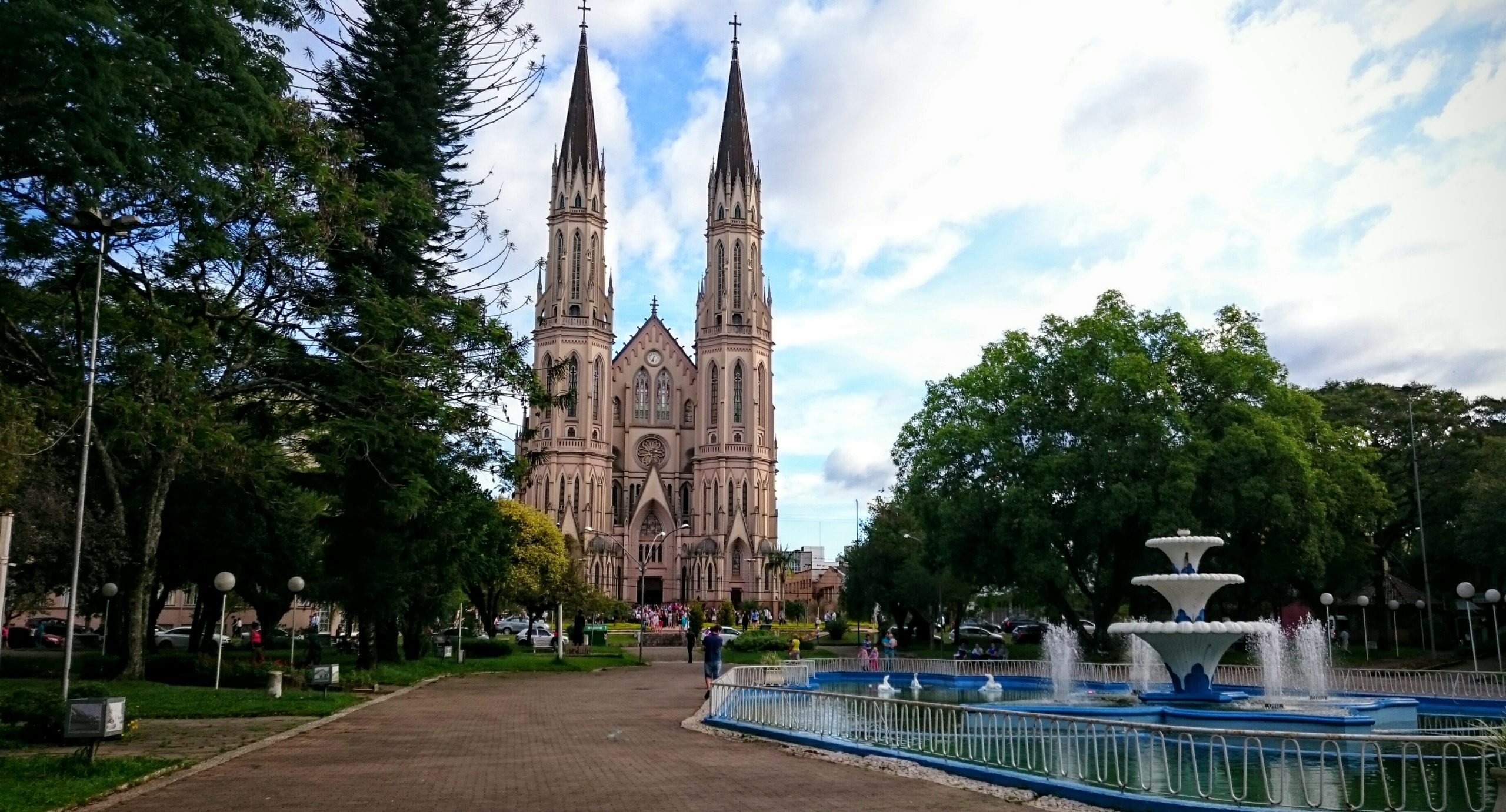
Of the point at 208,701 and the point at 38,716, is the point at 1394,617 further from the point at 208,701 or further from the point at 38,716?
the point at 38,716

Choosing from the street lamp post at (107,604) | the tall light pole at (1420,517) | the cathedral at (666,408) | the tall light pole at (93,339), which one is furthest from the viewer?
the cathedral at (666,408)

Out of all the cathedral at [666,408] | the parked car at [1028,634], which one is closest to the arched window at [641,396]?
the cathedral at [666,408]

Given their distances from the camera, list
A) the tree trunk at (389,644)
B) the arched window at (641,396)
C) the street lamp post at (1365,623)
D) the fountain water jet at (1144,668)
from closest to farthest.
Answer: the fountain water jet at (1144,668) → the tree trunk at (389,644) → the street lamp post at (1365,623) → the arched window at (641,396)

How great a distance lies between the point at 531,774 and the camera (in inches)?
489

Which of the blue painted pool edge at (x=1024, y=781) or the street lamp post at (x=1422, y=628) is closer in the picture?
the blue painted pool edge at (x=1024, y=781)

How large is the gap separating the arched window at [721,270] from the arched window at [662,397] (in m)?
8.93

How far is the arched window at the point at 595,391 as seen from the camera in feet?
314

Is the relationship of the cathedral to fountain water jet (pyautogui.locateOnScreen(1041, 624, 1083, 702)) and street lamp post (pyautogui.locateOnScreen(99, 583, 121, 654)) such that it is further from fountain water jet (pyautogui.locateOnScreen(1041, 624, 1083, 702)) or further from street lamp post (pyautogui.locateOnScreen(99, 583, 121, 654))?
fountain water jet (pyautogui.locateOnScreen(1041, 624, 1083, 702))

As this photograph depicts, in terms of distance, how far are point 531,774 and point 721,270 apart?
89.2 meters

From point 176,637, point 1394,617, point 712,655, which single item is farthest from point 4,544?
point 1394,617

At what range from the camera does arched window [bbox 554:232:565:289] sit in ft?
317

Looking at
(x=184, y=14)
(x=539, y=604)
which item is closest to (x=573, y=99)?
(x=539, y=604)

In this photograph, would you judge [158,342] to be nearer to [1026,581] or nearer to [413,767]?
[413,767]

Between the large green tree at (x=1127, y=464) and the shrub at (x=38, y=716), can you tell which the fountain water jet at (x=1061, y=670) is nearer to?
the large green tree at (x=1127, y=464)
